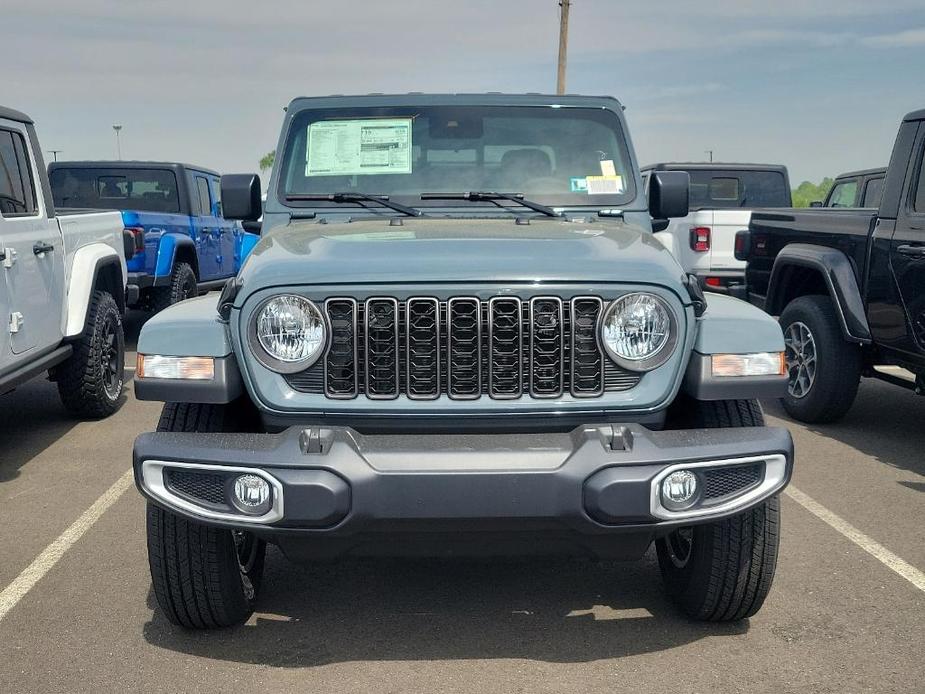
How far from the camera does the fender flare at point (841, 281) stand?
21.0ft

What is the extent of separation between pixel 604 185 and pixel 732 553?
72.2 inches

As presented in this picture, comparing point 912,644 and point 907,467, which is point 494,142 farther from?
point 907,467

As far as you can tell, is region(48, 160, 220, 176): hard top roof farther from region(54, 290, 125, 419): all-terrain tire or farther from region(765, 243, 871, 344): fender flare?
region(765, 243, 871, 344): fender flare

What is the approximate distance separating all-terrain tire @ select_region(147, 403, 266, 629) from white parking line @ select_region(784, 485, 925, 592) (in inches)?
104

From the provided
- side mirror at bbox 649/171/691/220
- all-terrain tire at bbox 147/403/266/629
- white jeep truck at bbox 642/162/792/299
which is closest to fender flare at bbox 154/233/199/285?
white jeep truck at bbox 642/162/792/299

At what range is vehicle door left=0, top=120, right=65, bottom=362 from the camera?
562 centimetres

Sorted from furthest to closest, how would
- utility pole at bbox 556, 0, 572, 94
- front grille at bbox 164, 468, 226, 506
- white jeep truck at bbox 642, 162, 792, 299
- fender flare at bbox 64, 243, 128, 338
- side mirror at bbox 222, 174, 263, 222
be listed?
1. utility pole at bbox 556, 0, 572, 94
2. white jeep truck at bbox 642, 162, 792, 299
3. fender flare at bbox 64, 243, 128, 338
4. side mirror at bbox 222, 174, 263, 222
5. front grille at bbox 164, 468, 226, 506

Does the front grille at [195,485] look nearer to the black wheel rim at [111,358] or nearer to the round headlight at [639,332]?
the round headlight at [639,332]

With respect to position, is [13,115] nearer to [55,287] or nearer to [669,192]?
[55,287]

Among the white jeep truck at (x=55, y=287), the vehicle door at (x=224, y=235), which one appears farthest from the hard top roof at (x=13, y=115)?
the vehicle door at (x=224, y=235)

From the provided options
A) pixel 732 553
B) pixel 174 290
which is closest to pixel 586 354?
pixel 732 553

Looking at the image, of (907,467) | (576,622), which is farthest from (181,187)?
(576,622)

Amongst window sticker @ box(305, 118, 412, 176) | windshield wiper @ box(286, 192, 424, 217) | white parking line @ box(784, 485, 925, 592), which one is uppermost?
window sticker @ box(305, 118, 412, 176)

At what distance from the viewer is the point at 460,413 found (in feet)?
10.5
